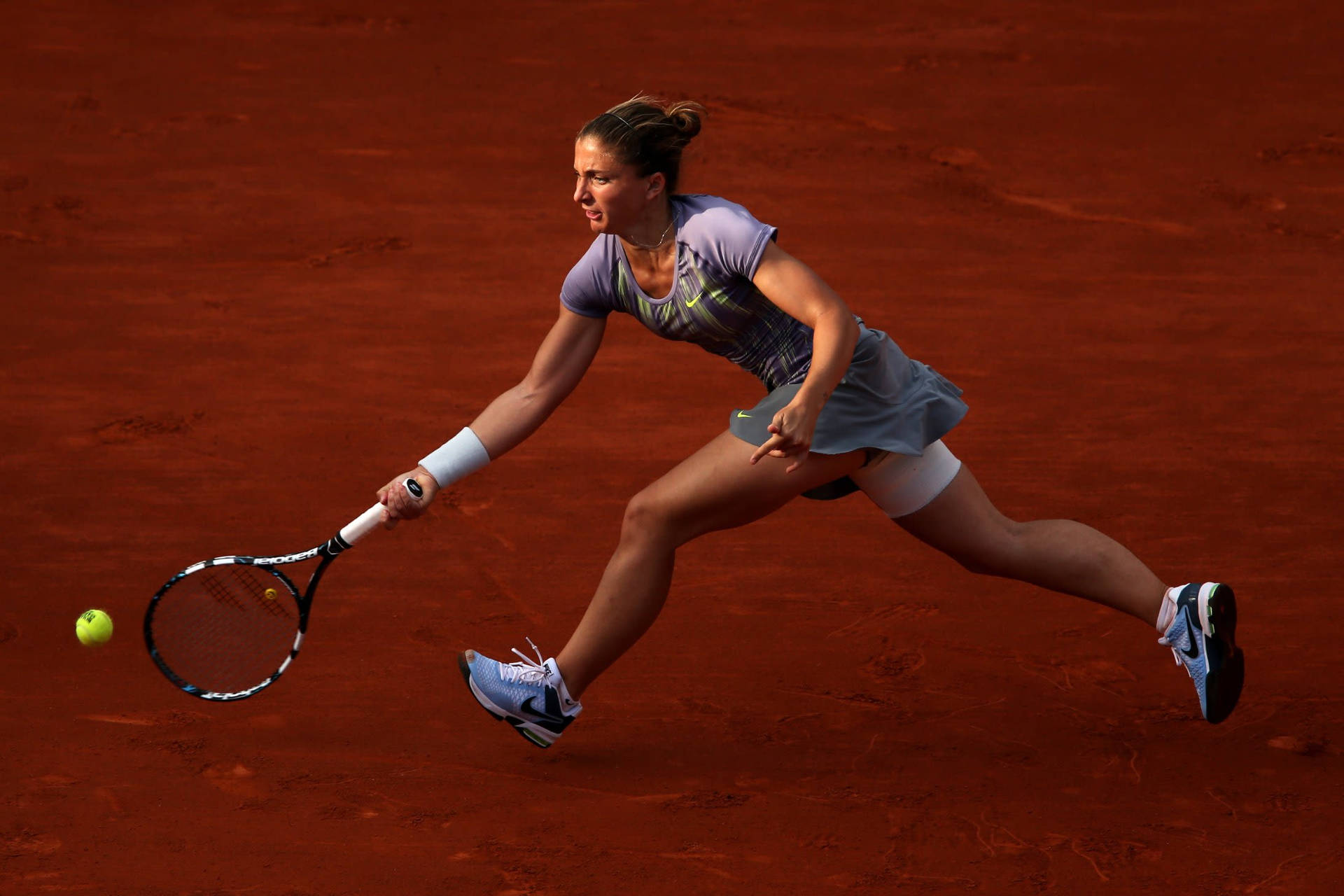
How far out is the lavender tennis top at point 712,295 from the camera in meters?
3.42

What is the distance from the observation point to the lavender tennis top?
3.42 meters

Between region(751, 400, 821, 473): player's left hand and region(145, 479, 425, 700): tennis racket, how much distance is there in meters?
1.09

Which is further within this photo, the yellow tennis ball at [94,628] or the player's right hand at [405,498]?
the yellow tennis ball at [94,628]

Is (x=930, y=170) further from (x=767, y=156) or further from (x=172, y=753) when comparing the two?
(x=172, y=753)

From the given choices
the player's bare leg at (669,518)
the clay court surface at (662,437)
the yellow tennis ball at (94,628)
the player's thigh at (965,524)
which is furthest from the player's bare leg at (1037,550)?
the yellow tennis ball at (94,628)

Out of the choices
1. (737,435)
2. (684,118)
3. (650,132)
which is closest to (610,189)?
(650,132)

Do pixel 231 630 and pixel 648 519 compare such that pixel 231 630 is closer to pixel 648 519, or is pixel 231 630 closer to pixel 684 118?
pixel 648 519

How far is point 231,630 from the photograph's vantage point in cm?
395

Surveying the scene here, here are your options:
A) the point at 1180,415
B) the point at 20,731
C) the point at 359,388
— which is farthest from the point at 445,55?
the point at 20,731

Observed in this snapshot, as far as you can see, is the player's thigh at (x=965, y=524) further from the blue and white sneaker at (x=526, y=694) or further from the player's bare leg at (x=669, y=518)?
the blue and white sneaker at (x=526, y=694)

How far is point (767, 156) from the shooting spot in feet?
26.5

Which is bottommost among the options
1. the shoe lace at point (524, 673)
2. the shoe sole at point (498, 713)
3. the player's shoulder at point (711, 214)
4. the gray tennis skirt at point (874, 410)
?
the shoe sole at point (498, 713)

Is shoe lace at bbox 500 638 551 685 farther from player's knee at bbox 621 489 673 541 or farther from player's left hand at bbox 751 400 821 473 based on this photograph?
player's left hand at bbox 751 400 821 473

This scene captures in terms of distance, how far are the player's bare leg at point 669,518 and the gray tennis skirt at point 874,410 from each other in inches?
1.7
